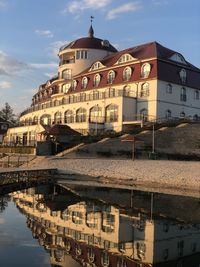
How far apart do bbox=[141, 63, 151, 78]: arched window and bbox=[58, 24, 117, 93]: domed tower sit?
605 inches

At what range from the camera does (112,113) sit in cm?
4644

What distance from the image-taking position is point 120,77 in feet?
163

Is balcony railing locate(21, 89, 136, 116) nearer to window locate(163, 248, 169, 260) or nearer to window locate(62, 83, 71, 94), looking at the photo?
window locate(62, 83, 71, 94)

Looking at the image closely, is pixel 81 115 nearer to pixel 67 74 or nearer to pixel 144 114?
pixel 144 114

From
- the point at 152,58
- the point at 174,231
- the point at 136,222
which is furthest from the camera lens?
the point at 152,58

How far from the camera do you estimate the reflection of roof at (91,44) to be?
201 feet

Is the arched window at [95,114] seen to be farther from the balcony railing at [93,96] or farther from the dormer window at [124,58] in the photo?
the dormer window at [124,58]

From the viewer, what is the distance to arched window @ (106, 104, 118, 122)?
1812 inches

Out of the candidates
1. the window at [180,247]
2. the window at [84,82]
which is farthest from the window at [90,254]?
the window at [84,82]

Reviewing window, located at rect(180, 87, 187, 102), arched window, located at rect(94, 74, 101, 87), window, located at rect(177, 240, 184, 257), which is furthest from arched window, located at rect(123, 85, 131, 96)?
window, located at rect(177, 240, 184, 257)

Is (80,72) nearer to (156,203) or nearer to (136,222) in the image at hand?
(156,203)

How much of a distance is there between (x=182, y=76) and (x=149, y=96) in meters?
5.47

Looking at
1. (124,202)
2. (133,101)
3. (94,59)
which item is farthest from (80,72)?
(124,202)

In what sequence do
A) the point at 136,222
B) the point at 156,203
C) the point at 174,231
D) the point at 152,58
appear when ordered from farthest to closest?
the point at 152,58
the point at 156,203
the point at 136,222
the point at 174,231
